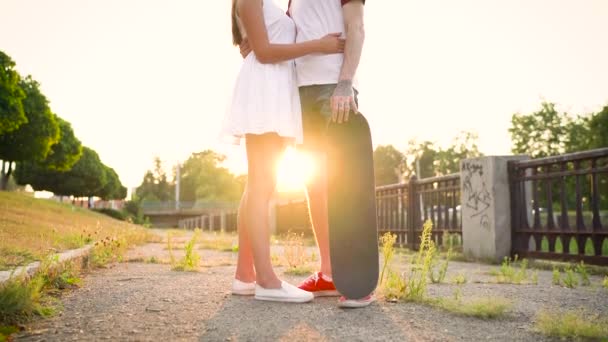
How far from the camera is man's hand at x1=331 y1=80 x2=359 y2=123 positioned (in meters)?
2.76

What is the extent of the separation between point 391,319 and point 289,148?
1248 millimetres

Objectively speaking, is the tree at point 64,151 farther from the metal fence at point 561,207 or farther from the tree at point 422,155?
the tree at point 422,155

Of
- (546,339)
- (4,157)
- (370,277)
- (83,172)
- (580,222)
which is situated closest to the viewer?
(546,339)

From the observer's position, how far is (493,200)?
24.1 feet

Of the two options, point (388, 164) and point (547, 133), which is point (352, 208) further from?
point (388, 164)

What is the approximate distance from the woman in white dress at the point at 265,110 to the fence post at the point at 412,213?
770 centimetres

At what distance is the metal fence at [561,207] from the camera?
19.5 feet

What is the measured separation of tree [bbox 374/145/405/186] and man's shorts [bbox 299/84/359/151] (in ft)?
240

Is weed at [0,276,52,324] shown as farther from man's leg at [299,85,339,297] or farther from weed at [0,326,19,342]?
man's leg at [299,85,339,297]

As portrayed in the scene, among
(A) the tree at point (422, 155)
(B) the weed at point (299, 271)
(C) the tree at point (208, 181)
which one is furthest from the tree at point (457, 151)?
(B) the weed at point (299, 271)

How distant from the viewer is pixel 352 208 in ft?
9.37

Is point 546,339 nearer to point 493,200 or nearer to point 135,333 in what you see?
point 135,333

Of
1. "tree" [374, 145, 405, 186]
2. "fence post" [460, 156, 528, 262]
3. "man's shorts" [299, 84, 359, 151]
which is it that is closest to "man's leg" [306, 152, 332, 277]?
"man's shorts" [299, 84, 359, 151]

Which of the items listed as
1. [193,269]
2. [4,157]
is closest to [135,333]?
[193,269]
